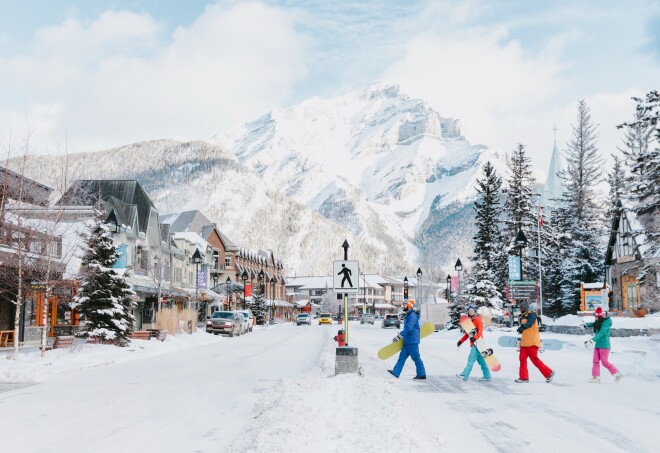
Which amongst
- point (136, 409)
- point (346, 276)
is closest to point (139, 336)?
point (346, 276)

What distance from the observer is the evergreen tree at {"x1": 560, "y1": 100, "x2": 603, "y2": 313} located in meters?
57.7

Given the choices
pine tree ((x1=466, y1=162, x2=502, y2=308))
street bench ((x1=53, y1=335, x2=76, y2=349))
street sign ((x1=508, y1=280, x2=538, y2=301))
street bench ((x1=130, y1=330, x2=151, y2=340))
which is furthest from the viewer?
pine tree ((x1=466, y1=162, x2=502, y2=308))

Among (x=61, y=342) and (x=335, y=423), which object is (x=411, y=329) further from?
(x=61, y=342)

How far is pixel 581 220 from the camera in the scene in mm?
67500

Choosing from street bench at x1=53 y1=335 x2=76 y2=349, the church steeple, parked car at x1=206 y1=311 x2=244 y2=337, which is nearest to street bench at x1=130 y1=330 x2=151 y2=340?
street bench at x1=53 y1=335 x2=76 y2=349

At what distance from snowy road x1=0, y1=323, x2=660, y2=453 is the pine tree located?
39.0 meters

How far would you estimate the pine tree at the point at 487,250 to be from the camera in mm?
55938

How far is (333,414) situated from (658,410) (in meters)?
5.40

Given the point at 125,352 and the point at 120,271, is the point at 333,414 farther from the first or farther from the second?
the point at 120,271

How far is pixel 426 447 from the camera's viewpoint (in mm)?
7098

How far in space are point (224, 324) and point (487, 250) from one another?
25.1 metres

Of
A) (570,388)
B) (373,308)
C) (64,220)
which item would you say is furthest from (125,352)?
(373,308)

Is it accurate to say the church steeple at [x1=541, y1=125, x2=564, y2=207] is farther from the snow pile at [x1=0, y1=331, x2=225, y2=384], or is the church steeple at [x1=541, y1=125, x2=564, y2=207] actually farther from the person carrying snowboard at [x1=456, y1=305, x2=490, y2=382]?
the person carrying snowboard at [x1=456, y1=305, x2=490, y2=382]

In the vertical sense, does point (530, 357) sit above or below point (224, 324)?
above
